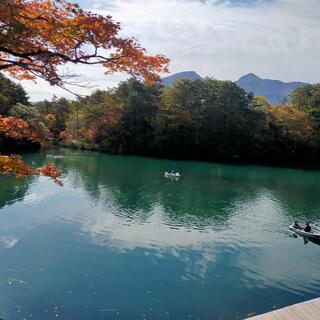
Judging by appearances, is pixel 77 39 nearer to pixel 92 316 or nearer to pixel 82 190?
pixel 92 316

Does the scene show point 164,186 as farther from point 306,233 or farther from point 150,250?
point 150,250

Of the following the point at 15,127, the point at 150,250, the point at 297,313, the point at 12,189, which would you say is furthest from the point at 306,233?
the point at 12,189

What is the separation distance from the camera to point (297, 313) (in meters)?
10.0

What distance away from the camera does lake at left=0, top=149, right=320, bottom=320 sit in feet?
41.7

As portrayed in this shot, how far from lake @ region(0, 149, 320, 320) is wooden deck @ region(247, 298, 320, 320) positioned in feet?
7.46

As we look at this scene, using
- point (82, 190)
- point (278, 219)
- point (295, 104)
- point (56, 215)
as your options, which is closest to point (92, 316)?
point (56, 215)

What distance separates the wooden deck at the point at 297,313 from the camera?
977 cm

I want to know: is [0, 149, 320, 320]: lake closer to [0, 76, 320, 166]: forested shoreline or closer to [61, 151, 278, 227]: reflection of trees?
[61, 151, 278, 227]: reflection of trees

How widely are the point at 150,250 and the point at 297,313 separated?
8913 millimetres

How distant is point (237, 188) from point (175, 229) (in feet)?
49.8

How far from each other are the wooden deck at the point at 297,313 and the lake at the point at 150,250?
2.27m

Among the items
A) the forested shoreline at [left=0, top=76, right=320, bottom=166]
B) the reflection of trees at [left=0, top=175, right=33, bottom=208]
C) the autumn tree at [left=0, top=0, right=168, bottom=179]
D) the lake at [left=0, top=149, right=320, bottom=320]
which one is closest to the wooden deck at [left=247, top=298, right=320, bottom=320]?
the lake at [left=0, top=149, right=320, bottom=320]

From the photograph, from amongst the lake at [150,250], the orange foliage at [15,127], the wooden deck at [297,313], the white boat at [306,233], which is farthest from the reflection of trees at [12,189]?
the wooden deck at [297,313]

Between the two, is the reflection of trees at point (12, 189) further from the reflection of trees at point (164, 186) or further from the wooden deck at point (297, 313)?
the wooden deck at point (297, 313)
